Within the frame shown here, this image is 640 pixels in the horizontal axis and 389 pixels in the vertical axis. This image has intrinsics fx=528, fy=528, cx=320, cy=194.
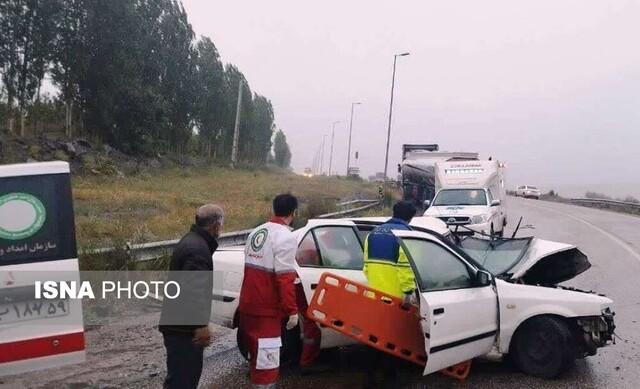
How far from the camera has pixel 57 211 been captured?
165 inches

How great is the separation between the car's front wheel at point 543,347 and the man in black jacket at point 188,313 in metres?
3.23

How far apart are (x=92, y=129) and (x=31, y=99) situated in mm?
4795

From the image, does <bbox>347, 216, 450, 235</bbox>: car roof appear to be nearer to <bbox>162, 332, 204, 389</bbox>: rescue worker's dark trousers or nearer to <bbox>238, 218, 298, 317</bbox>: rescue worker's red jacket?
<bbox>238, 218, 298, 317</bbox>: rescue worker's red jacket

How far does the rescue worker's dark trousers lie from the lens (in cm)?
366

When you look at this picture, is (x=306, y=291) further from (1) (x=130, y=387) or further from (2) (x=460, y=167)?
(2) (x=460, y=167)

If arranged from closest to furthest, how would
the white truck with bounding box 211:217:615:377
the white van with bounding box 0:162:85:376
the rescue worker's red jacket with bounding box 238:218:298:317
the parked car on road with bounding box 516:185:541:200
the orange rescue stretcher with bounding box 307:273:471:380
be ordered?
the rescue worker's red jacket with bounding box 238:218:298:317 → the white van with bounding box 0:162:85:376 → the orange rescue stretcher with bounding box 307:273:471:380 → the white truck with bounding box 211:217:615:377 → the parked car on road with bounding box 516:185:541:200

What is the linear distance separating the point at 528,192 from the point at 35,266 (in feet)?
171

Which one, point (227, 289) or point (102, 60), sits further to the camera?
point (102, 60)

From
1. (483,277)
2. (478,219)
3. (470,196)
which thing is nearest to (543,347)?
(483,277)

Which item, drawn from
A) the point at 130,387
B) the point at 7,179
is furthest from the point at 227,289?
the point at 7,179

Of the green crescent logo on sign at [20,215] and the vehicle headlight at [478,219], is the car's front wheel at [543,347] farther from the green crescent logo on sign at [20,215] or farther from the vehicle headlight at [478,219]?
the vehicle headlight at [478,219]

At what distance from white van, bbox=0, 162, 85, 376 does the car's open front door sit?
2809mm

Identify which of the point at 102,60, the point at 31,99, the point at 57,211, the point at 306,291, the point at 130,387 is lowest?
the point at 130,387

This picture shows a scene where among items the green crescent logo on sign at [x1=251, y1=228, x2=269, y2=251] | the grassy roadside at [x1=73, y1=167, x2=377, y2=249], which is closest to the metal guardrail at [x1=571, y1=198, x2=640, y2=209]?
the grassy roadside at [x1=73, y1=167, x2=377, y2=249]
